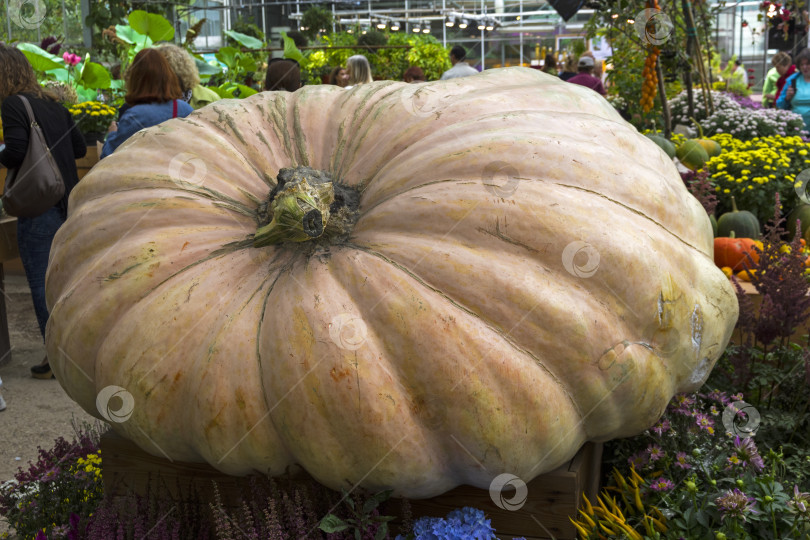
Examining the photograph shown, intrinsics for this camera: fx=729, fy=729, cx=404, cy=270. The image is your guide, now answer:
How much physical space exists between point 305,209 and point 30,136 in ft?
9.84

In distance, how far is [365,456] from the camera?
1461 millimetres

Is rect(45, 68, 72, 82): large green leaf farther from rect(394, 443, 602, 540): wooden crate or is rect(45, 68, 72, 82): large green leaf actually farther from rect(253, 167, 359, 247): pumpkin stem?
rect(394, 443, 602, 540): wooden crate

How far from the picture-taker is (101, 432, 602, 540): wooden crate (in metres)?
1.66

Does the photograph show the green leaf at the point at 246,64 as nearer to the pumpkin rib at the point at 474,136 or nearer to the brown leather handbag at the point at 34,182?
the brown leather handbag at the point at 34,182

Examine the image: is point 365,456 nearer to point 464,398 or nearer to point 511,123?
point 464,398

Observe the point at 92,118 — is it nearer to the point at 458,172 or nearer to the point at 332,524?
the point at 458,172

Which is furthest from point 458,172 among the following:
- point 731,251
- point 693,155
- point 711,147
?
point 711,147

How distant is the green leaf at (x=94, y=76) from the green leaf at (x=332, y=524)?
766 centimetres

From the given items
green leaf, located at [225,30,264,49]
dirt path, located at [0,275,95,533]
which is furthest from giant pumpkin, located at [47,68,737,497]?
green leaf, located at [225,30,264,49]

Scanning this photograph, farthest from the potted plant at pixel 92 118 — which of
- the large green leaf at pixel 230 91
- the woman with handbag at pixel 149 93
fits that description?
the woman with handbag at pixel 149 93

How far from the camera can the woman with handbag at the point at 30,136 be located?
383cm

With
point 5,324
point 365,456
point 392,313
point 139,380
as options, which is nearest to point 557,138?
point 392,313

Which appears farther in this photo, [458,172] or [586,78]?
→ [586,78]

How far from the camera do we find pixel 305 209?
1504 mm
